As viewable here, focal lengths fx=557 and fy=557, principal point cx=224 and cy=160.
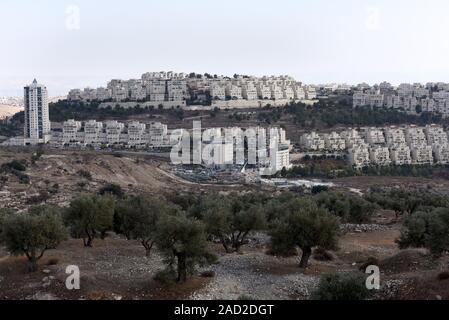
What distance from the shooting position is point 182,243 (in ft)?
54.5

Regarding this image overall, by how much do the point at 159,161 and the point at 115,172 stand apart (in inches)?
550

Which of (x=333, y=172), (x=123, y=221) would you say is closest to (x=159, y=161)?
(x=333, y=172)

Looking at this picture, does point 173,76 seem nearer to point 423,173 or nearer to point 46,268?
point 423,173

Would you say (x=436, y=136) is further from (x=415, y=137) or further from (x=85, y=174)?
(x=85, y=174)

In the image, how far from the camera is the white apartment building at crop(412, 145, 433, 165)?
75.1 m

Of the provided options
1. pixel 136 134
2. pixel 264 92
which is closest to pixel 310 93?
pixel 264 92

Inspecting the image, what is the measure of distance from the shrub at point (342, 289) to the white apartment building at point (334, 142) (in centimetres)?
6160

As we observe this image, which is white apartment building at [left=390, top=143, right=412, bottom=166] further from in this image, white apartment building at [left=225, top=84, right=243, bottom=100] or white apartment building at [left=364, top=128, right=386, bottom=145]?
white apartment building at [left=225, top=84, right=243, bottom=100]

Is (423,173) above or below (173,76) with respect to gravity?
below

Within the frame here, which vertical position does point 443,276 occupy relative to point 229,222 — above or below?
above

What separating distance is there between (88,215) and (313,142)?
55.1 meters

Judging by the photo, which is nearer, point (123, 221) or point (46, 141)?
point (123, 221)

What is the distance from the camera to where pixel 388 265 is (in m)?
19.9

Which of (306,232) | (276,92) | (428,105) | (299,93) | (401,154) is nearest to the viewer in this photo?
(306,232)
